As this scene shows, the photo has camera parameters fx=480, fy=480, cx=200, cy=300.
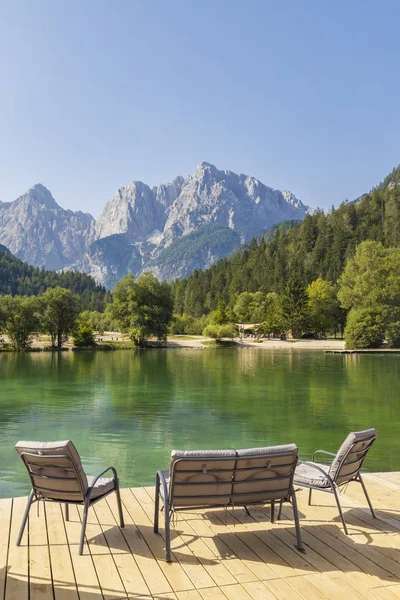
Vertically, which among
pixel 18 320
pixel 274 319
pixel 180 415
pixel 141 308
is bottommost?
pixel 180 415

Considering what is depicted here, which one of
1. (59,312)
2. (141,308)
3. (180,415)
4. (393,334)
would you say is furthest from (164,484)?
(59,312)

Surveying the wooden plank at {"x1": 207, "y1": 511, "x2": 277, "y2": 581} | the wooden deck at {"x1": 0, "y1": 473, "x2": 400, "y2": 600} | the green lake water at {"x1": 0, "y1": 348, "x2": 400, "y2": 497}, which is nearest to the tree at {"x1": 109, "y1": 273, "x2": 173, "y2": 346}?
the green lake water at {"x1": 0, "y1": 348, "x2": 400, "y2": 497}

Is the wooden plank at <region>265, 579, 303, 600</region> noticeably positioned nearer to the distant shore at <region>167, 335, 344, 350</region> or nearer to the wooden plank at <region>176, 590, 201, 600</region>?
the wooden plank at <region>176, 590, 201, 600</region>

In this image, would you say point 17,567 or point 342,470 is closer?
point 17,567

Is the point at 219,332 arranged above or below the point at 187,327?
below

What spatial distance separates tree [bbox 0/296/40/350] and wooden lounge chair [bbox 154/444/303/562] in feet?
201

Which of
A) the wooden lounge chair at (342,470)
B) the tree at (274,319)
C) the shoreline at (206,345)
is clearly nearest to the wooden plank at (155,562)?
the wooden lounge chair at (342,470)

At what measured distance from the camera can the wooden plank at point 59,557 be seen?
3662 mm

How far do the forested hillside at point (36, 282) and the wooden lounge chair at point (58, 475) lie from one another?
144 m

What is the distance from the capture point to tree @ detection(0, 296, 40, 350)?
201ft

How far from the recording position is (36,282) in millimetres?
167125

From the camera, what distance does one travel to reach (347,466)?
519cm

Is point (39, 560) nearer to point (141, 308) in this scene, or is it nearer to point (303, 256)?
point (141, 308)

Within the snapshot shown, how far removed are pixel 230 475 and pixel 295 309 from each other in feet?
268
